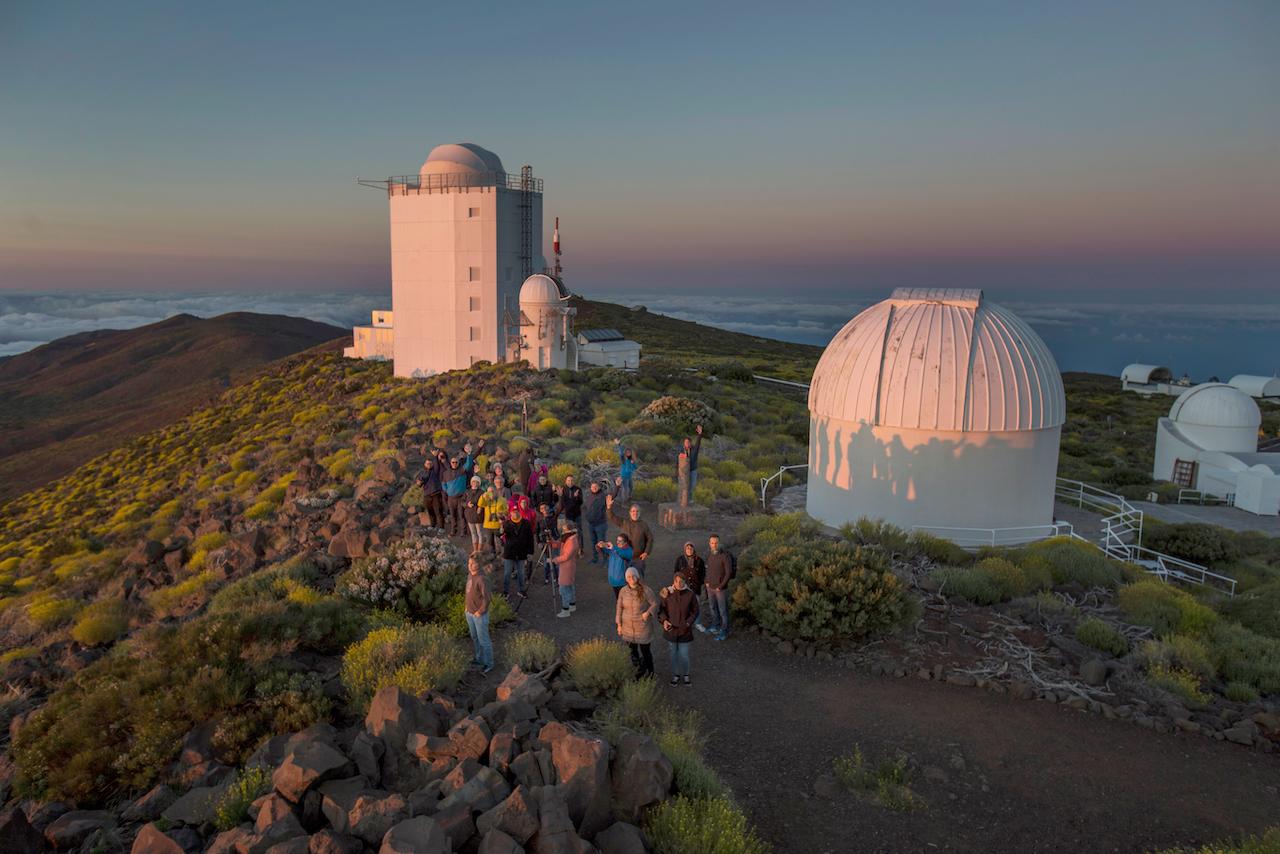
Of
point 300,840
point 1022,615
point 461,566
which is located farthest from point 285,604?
point 1022,615

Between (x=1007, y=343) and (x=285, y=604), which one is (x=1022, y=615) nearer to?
(x=1007, y=343)

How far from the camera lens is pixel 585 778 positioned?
562 centimetres

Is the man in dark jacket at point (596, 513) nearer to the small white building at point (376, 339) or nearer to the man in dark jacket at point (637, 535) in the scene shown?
the man in dark jacket at point (637, 535)

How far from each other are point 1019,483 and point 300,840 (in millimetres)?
13771

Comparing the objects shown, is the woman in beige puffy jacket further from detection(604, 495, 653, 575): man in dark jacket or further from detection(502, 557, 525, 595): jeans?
detection(502, 557, 525, 595): jeans

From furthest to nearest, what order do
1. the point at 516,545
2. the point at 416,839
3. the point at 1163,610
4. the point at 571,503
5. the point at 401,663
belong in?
the point at 571,503, the point at 516,545, the point at 1163,610, the point at 401,663, the point at 416,839

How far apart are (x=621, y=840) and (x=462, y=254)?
3669 centimetres

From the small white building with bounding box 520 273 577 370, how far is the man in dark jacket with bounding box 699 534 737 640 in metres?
26.9

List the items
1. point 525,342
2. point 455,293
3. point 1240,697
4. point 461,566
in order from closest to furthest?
point 1240,697 → point 461,566 → point 525,342 → point 455,293

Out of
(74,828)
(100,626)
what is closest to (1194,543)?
(74,828)

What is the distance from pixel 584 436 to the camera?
23.7 metres

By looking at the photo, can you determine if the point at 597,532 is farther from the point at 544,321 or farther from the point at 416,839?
the point at 544,321

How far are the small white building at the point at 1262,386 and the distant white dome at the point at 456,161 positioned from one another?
53263 mm

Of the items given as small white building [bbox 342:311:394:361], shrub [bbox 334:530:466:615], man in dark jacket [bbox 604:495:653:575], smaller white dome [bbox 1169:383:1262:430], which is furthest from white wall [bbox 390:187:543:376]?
man in dark jacket [bbox 604:495:653:575]
